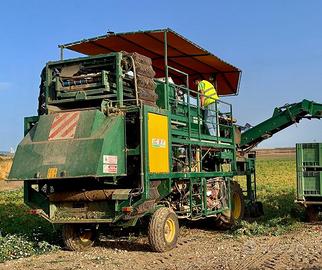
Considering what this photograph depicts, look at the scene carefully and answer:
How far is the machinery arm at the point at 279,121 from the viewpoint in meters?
13.8

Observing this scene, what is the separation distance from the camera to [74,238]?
975 cm

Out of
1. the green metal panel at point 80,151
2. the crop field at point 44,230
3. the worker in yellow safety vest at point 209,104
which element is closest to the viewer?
the green metal panel at point 80,151

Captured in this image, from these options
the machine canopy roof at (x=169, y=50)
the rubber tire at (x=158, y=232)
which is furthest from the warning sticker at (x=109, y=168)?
the machine canopy roof at (x=169, y=50)

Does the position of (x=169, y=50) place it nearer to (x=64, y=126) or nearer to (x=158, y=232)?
(x=64, y=126)

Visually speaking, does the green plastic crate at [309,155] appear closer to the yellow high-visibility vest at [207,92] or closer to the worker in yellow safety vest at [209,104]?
the worker in yellow safety vest at [209,104]

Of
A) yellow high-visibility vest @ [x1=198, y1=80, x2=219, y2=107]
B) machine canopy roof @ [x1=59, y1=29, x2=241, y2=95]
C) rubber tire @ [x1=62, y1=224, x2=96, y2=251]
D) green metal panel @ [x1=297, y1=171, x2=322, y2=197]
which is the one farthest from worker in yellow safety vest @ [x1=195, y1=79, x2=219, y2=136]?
rubber tire @ [x1=62, y1=224, x2=96, y2=251]

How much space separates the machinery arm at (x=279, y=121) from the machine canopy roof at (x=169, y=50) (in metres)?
1.54

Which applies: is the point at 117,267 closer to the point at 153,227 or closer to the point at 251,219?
the point at 153,227

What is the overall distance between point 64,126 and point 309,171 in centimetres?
589

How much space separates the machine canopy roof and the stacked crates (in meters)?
3.15

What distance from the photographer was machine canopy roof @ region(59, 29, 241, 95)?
10.6 meters

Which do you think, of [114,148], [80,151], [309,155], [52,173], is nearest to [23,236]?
[52,173]

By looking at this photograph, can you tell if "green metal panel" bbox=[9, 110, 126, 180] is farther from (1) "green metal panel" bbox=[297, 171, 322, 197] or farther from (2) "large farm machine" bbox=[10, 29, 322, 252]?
(1) "green metal panel" bbox=[297, 171, 322, 197]

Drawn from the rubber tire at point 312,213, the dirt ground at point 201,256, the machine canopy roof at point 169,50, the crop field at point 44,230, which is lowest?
the dirt ground at point 201,256
